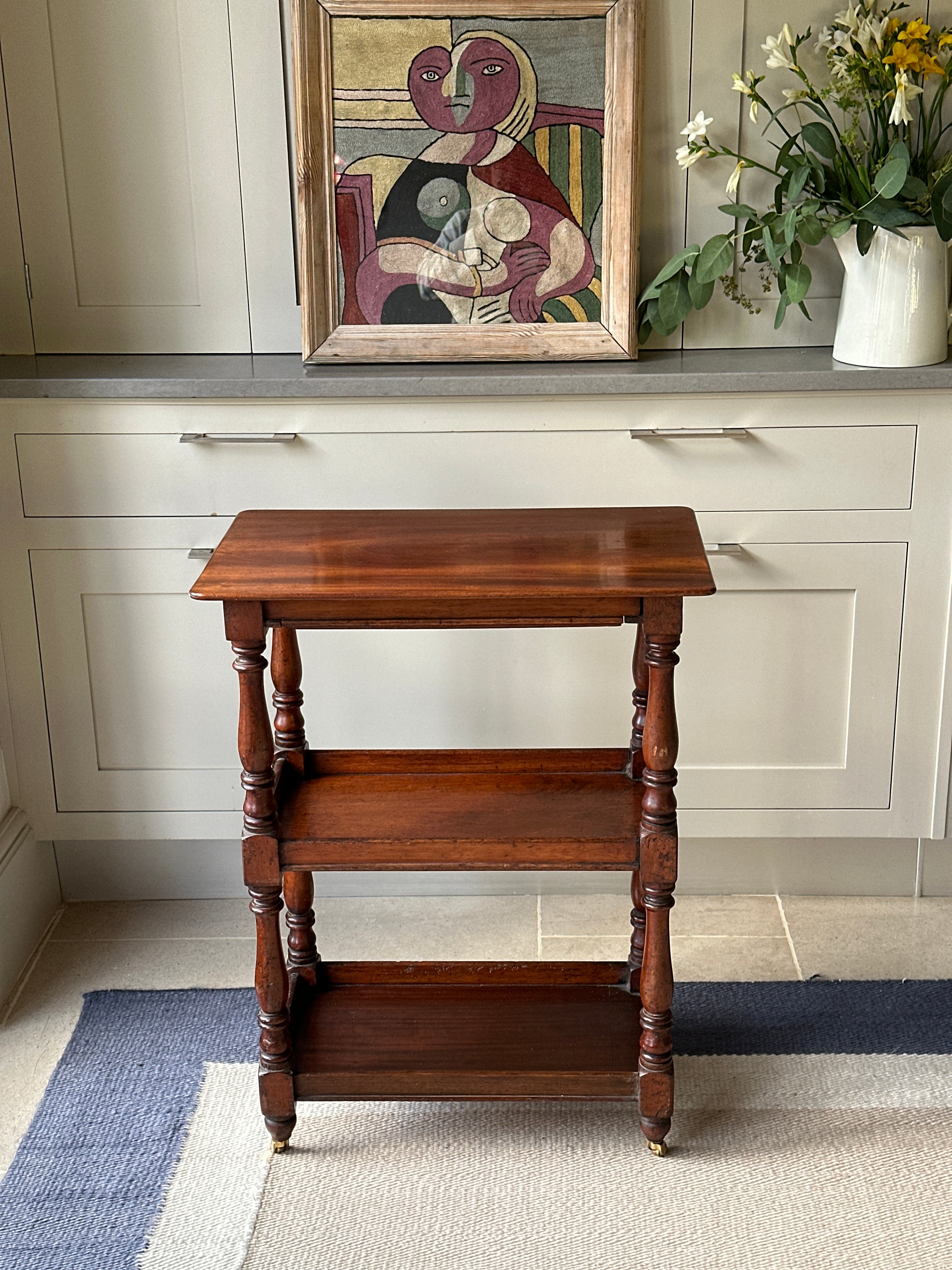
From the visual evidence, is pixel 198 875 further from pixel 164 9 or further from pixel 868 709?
pixel 164 9

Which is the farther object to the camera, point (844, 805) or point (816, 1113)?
point (844, 805)

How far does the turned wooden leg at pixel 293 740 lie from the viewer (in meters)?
2.05

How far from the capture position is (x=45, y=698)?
8.23 ft

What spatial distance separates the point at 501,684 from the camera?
8.18 feet

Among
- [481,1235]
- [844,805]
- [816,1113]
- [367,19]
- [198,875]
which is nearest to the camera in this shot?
[481,1235]

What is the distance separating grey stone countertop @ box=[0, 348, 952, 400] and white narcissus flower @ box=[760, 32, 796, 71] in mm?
526

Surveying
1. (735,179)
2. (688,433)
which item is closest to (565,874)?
(688,433)

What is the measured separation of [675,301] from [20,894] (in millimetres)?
1735

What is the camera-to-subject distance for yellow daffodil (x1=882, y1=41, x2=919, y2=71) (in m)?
2.20

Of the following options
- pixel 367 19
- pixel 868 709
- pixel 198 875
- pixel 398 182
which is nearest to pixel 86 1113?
pixel 198 875

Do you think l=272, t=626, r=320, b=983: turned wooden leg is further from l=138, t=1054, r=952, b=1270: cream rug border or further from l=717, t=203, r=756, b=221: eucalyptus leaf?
l=717, t=203, r=756, b=221: eucalyptus leaf

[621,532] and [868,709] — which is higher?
[621,532]

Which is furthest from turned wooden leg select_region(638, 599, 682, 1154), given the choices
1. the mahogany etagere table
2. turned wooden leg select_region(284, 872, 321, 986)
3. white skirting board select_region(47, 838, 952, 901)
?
white skirting board select_region(47, 838, 952, 901)

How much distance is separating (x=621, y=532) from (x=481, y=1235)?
3.43 ft
